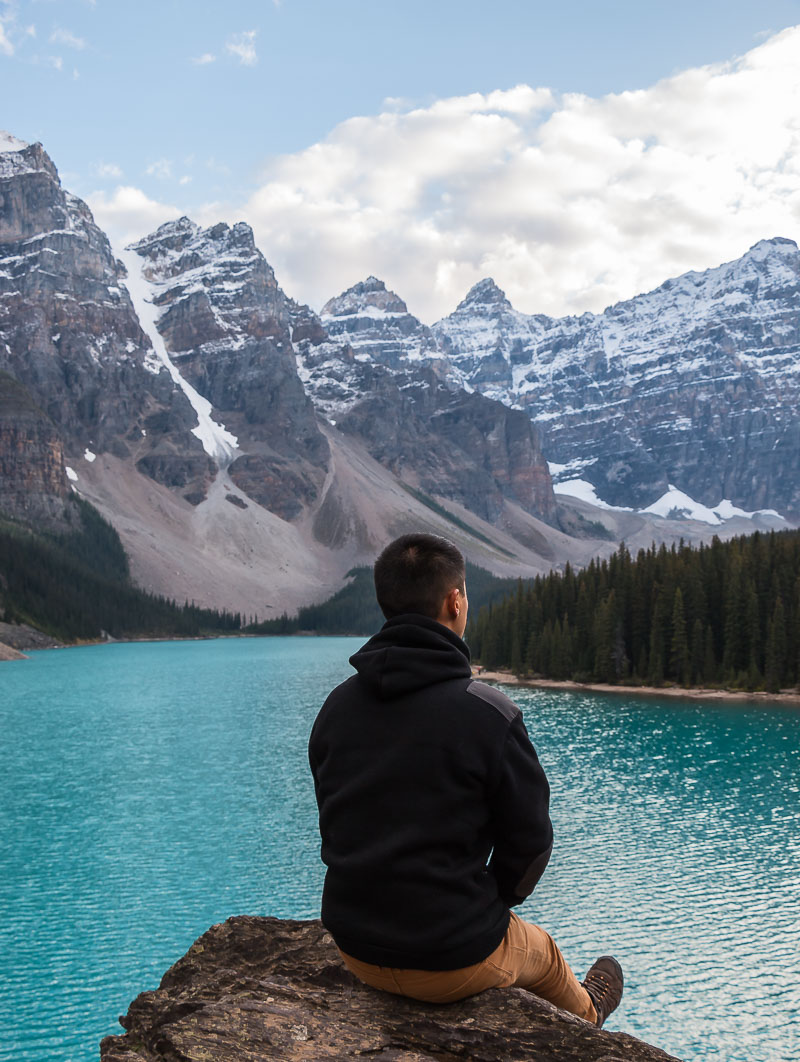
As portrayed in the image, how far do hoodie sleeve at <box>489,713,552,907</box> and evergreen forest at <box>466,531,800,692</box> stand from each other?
77.2 metres

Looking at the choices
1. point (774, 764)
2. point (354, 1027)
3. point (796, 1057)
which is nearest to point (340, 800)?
point (354, 1027)

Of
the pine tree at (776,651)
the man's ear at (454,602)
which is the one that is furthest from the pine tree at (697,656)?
the man's ear at (454,602)

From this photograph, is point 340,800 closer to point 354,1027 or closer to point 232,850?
point 354,1027

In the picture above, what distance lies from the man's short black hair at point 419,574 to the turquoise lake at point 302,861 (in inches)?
612

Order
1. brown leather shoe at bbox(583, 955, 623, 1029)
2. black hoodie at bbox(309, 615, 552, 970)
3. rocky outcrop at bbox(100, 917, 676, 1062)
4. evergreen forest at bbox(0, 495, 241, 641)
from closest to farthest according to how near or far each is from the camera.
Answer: rocky outcrop at bbox(100, 917, 676, 1062) < black hoodie at bbox(309, 615, 552, 970) < brown leather shoe at bbox(583, 955, 623, 1029) < evergreen forest at bbox(0, 495, 241, 641)

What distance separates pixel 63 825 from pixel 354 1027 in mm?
33303

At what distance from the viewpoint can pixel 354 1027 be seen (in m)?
5.65

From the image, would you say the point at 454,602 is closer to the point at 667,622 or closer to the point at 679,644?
the point at 679,644

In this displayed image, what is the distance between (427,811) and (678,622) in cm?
8178

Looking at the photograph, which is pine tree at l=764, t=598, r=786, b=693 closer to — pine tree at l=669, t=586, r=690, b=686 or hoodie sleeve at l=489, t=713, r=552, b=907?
pine tree at l=669, t=586, r=690, b=686

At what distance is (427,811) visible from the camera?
5.72 m

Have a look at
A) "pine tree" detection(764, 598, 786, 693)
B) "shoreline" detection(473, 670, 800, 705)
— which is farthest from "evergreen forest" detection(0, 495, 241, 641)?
"pine tree" detection(764, 598, 786, 693)

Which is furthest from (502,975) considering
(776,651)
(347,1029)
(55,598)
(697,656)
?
(55,598)

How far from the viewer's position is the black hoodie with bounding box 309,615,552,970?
563cm
